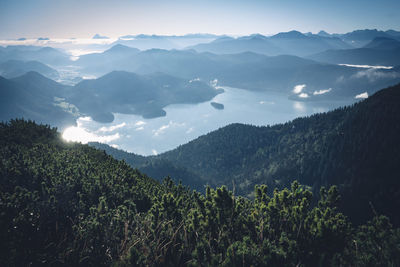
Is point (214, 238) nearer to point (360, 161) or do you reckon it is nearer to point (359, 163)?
point (359, 163)

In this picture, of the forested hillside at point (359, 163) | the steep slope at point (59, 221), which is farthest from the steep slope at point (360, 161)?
the steep slope at point (59, 221)

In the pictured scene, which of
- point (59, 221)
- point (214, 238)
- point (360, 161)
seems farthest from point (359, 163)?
point (59, 221)

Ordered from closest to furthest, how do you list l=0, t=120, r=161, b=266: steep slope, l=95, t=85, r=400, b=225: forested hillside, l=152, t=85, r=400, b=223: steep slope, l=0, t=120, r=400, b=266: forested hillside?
l=0, t=120, r=400, b=266: forested hillside → l=0, t=120, r=161, b=266: steep slope → l=95, t=85, r=400, b=225: forested hillside → l=152, t=85, r=400, b=223: steep slope

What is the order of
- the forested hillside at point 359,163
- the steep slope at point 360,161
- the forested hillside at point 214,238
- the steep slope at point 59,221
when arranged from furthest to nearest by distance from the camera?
the steep slope at point 360,161
the forested hillside at point 359,163
the steep slope at point 59,221
the forested hillside at point 214,238

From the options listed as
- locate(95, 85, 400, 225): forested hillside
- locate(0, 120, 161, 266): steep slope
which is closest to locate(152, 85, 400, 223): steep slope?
locate(95, 85, 400, 225): forested hillside

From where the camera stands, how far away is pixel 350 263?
9.45 metres

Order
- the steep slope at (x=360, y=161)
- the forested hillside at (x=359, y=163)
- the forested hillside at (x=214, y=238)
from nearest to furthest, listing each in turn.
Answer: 1. the forested hillside at (x=214, y=238)
2. the forested hillside at (x=359, y=163)
3. the steep slope at (x=360, y=161)

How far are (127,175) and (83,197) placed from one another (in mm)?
16602

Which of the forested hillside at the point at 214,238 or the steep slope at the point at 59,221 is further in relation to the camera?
the steep slope at the point at 59,221

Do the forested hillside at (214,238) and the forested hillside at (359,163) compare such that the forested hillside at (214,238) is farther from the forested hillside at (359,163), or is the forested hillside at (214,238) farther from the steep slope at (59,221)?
the forested hillside at (359,163)

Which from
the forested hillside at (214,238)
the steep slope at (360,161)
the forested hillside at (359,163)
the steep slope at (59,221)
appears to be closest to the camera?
the forested hillside at (214,238)

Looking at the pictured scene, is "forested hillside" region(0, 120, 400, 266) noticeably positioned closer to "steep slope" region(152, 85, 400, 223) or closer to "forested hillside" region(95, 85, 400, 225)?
"forested hillside" region(95, 85, 400, 225)

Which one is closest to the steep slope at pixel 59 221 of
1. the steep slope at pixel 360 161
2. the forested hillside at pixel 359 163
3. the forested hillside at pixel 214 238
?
the forested hillside at pixel 214 238

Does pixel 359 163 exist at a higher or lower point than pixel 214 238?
lower
